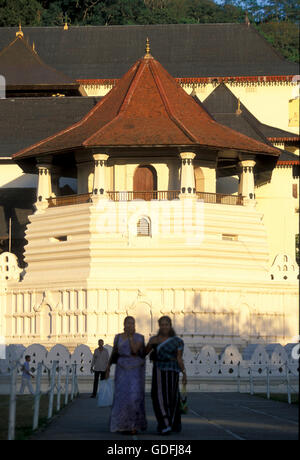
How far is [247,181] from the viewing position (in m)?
49.9

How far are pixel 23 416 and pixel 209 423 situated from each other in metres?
4.25

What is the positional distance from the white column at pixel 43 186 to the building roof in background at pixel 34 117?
41.1 feet

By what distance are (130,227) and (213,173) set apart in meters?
4.70

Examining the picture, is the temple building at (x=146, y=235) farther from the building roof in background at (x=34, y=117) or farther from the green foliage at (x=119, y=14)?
the green foliage at (x=119, y=14)

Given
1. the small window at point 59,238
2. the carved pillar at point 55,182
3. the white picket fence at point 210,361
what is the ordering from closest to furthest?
the white picket fence at point 210,361, the small window at point 59,238, the carved pillar at point 55,182

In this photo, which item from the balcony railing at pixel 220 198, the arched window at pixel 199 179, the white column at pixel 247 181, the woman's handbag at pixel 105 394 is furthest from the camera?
the white column at pixel 247 181

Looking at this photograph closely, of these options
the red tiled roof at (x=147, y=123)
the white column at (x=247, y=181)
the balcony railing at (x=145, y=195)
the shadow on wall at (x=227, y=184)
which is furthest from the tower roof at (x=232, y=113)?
the balcony railing at (x=145, y=195)

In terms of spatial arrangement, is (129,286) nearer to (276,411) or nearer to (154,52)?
(276,411)

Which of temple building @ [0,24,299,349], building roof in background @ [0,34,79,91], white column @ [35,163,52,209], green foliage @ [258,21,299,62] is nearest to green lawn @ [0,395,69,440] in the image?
temple building @ [0,24,299,349]

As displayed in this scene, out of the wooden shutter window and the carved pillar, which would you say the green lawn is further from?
the carved pillar

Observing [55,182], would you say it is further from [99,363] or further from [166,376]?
[166,376]

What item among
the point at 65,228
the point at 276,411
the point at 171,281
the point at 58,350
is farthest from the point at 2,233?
the point at 276,411

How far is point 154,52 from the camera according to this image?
249 feet

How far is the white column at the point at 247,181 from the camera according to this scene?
49.7 m
